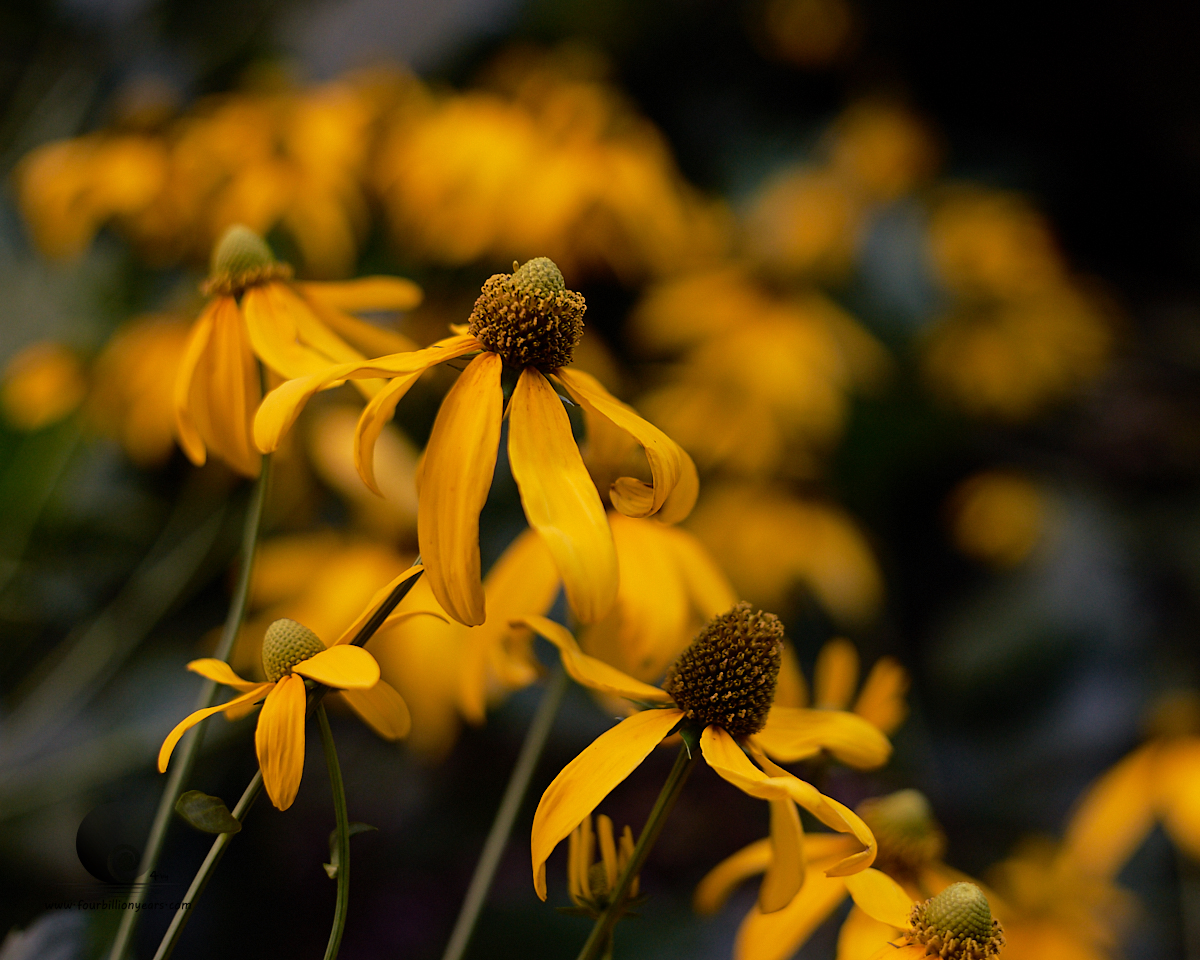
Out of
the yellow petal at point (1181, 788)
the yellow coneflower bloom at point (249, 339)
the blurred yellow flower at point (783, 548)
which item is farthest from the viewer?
Result: the blurred yellow flower at point (783, 548)

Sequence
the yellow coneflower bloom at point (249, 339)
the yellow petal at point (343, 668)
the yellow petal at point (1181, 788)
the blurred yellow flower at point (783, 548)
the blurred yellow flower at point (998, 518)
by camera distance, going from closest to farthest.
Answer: the yellow petal at point (343, 668)
the yellow coneflower bloom at point (249, 339)
the yellow petal at point (1181, 788)
the blurred yellow flower at point (783, 548)
the blurred yellow flower at point (998, 518)

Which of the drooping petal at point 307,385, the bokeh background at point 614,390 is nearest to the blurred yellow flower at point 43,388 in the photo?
the bokeh background at point 614,390

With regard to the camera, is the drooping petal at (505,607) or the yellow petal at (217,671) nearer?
the yellow petal at (217,671)

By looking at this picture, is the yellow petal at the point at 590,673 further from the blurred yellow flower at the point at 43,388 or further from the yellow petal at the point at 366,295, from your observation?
the blurred yellow flower at the point at 43,388

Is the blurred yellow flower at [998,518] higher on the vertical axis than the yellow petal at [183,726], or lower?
lower

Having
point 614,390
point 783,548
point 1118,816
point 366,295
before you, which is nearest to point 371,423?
point 366,295

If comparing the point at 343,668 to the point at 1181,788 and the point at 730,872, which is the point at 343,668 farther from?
the point at 1181,788

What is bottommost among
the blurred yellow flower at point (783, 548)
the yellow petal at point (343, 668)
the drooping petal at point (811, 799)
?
the blurred yellow flower at point (783, 548)
